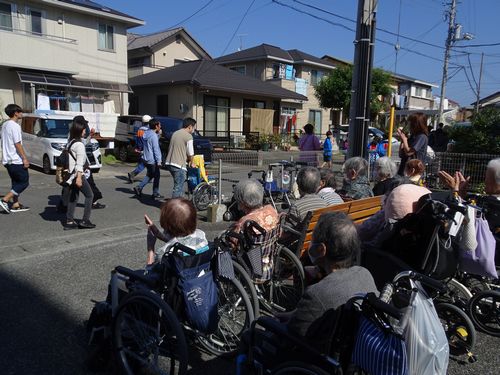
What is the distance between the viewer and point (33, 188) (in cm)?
962

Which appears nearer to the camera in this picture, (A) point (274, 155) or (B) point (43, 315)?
(B) point (43, 315)

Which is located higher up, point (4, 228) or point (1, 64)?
point (1, 64)

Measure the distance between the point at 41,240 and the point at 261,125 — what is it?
18846 mm

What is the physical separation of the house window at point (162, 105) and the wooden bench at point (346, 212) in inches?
741

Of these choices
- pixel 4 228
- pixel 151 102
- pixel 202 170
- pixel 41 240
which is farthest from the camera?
pixel 151 102

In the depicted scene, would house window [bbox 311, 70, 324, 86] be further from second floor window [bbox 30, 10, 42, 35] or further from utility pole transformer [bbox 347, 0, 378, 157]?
utility pole transformer [bbox 347, 0, 378, 157]

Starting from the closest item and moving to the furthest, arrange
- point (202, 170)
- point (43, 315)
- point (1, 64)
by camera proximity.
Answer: point (43, 315), point (202, 170), point (1, 64)

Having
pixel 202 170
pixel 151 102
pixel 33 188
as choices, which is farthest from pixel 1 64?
pixel 202 170

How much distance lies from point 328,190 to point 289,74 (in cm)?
2518

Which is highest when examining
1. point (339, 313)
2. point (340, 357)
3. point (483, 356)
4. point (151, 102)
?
point (151, 102)

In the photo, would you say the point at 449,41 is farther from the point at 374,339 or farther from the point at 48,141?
the point at 374,339

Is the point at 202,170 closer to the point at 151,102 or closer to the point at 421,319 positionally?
the point at 421,319

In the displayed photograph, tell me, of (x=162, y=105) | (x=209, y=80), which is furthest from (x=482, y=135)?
(x=162, y=105)

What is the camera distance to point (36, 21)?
18.0m
